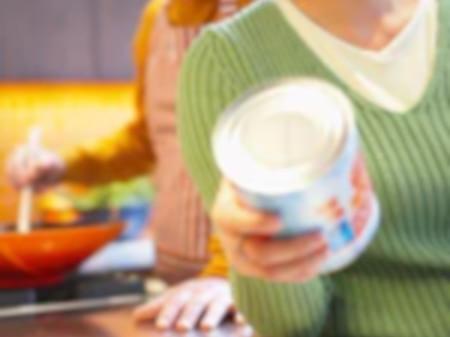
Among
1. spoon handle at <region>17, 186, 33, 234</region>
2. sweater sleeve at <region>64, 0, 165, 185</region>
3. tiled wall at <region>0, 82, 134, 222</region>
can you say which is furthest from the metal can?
tiled wall at <region>0, 82, 134, 222</region>

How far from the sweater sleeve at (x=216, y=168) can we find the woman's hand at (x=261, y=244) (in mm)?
185

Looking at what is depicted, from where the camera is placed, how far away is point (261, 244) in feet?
1.70

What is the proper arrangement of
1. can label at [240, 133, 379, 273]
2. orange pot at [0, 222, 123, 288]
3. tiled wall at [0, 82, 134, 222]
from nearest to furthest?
can label at [240, 133, 379, 273]
orange pot at [0, 222, 123, 288]
tiled wall at [0, 82, 134, 222]

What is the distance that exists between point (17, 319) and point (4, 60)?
1600 millimetres

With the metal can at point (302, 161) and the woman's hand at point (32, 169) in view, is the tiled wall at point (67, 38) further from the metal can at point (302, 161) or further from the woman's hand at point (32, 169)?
the metal can at point (302, 161)

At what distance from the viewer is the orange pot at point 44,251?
104 cm

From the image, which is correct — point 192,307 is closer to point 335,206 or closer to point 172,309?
point 172,309

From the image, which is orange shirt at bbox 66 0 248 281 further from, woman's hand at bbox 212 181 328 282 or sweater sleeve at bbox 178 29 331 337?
woman's hand at bbox 212 181 328 282

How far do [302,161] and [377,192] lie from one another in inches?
9.9

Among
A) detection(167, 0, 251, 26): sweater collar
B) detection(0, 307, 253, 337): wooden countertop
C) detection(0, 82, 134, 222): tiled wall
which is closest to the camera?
detection(0, 307, 253, 337): wooden countertop

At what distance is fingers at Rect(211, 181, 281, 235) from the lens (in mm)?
484


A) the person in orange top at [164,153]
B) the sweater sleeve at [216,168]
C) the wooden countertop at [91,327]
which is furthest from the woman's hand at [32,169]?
the sweater sleeve at [216,168]

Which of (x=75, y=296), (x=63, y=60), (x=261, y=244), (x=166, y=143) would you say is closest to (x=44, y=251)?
(x=75, y=296)

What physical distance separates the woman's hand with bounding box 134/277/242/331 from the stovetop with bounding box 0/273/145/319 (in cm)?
13
